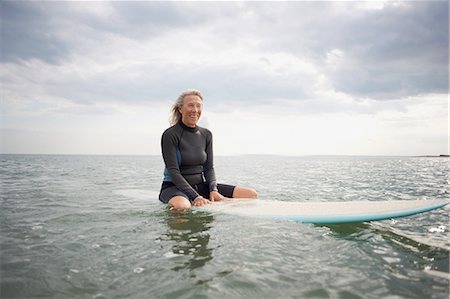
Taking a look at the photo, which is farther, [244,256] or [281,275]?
[244,256]

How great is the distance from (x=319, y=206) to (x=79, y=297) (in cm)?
365

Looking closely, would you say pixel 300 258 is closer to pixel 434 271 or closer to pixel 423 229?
pixel 434 271

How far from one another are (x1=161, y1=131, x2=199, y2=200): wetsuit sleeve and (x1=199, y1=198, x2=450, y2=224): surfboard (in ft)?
1.57

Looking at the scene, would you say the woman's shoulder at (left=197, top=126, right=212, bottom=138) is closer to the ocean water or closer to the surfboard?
the surfboard

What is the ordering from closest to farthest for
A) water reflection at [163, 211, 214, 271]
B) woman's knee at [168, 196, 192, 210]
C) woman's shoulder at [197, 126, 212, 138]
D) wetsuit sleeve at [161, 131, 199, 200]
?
water reflection at [163, 211, 214, 271], woman's knee at [168, 196, 192, 210], wetsuit sleeve at [161, 131, 199, 200], woman's shoulder at [197, 126, 212, 138]

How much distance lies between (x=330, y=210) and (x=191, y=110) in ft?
9.67

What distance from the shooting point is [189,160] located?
18.4 feet

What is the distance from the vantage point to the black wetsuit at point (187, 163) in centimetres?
530

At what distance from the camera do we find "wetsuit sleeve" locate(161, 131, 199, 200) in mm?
5254

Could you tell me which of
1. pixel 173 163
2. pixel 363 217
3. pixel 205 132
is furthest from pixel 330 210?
pixel 205 132

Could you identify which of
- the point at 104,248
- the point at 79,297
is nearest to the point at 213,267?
the point at 79,297

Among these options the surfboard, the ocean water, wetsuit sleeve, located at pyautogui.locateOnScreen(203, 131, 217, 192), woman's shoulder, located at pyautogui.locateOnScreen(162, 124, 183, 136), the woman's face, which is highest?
the woman's face

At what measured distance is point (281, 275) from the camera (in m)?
2.44

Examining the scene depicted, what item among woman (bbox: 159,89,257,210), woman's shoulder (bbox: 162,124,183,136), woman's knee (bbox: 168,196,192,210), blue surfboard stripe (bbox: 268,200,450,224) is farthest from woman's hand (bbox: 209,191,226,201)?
blue surfboard stripe (bbox: 268,200,450,224)
